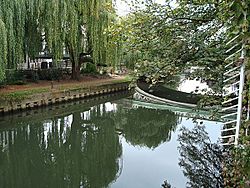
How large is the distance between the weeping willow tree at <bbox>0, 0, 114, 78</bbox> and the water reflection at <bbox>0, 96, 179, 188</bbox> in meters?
2.16

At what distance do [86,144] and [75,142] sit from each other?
37 cm

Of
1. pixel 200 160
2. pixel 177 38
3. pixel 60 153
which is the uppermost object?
pixel 177 38

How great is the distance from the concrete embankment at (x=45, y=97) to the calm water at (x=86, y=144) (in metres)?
0.30

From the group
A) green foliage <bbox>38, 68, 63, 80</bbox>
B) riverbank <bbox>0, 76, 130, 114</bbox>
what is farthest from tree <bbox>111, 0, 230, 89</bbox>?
green foliage <bbox>38, 68, 63, 80</bbox>

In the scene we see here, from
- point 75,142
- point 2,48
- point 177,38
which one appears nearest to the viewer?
point 177,38

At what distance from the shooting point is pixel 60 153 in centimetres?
662

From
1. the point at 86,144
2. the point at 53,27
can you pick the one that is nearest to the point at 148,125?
the point at 86,144

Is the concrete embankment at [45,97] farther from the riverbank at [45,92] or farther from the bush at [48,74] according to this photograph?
the bush at [48,74]

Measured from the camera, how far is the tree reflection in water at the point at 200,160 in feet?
14.1

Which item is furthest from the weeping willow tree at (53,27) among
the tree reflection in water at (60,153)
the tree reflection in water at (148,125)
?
the tree reflection in water at (148,125)

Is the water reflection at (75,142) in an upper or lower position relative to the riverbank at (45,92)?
lower

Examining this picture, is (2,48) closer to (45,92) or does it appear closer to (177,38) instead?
(45,92)

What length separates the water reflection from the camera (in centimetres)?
530

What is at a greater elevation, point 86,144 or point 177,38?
point 177,38
